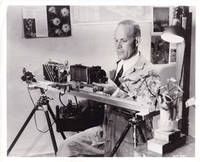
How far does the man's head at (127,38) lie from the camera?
117 centimetres

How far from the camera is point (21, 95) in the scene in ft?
3.84

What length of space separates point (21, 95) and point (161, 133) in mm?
512

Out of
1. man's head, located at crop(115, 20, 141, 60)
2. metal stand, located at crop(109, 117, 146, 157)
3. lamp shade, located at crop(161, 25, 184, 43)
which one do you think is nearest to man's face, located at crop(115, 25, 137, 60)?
man's head, located at crop(115, 20, 141, 60)

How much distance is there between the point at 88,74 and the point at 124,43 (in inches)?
6.6

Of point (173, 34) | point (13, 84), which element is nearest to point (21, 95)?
point (13, 84)

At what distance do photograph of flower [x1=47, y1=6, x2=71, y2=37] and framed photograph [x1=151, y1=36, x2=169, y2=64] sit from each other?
0.30 m

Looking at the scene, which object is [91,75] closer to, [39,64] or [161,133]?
[39,64]

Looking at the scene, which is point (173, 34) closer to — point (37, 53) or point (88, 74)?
point (88, 74)

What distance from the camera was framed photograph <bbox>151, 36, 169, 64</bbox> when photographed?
47.0 inches

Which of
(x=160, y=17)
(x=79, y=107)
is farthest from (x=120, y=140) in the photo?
(x=160, y=17)

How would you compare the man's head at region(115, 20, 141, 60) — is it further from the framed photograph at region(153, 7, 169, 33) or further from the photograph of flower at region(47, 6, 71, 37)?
the photograph of flower at region(47, 6, 71, 37)

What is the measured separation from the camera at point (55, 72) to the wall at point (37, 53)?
0.02 metres
